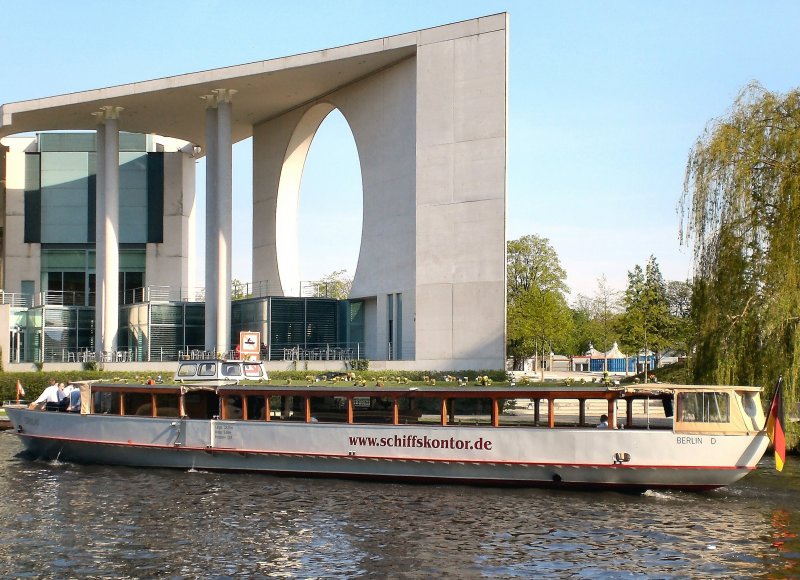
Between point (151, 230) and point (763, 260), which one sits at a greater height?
point (151, 230)

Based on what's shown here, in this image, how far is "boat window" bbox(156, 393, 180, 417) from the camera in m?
27.2

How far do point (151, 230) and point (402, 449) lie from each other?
144 feet

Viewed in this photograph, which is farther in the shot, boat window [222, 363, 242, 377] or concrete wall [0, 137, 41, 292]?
concrete wall [0, 137, 41, 292]

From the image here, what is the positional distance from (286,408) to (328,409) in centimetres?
140

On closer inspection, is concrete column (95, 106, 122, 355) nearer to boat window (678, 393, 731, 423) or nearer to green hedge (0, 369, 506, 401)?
green hedge (0, 369, 506, 401)

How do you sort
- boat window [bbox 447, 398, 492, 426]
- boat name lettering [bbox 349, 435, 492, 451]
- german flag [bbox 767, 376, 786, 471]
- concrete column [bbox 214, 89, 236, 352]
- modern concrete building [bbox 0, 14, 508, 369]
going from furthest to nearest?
concrete column [bbox 214, 89, 236, 352] < modern concrete building [bbox 0, 14, 508, 369] < boat window [bbox 447, 398, 492, 426] < boat name lettering [bbox 349, 435, 492, 451] < german flag [bbox 767, 376, 786, 471]

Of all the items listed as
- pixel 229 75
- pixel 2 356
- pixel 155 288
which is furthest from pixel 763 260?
pixel 155 288

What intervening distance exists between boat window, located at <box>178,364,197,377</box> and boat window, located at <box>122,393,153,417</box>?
6.65ft

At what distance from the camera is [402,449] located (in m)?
23.9

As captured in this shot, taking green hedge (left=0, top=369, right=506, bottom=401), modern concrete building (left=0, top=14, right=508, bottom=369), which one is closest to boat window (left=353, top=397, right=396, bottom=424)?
green hedge (left=0, top=369, right=506, bottom=401)

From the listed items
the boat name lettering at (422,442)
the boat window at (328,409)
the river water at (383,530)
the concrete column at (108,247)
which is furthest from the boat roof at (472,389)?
the concrete column at (108,247)

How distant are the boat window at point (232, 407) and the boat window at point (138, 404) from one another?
2349mm

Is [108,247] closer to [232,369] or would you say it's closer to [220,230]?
[220,230]

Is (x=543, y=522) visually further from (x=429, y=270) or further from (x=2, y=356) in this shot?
(x=2, y=356)
